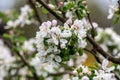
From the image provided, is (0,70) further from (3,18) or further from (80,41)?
(80,41)

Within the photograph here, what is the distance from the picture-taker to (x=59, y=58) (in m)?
2.31

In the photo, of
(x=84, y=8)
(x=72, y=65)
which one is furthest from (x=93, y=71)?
(x=72, y=65)

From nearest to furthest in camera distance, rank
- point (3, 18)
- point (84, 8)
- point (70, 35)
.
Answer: point (70, 35)
point (84, 8)
point (3, 18)

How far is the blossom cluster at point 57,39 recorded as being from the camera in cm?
223

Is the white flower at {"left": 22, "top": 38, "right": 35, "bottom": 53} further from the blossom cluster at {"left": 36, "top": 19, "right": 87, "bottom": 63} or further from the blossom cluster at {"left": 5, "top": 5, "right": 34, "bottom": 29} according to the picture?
the blossom cluster at {"left": 36, "top": 19, "right": 87, "bottom": 63}

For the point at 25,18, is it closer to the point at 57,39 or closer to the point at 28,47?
the point at 28,47

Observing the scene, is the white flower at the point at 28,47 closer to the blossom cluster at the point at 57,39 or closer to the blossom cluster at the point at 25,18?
the blossom cluster at the point at 25,18

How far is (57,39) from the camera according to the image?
223 cm

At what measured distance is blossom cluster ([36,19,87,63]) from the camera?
87.7 inches

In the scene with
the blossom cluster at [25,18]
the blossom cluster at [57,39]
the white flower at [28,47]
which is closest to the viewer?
the blossom cluster at [57,39]

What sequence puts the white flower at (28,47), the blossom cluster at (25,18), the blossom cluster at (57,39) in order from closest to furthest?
the blossom cluster at (57,39) → the blossom cluster at (25,18) → the white flower at (28,47)

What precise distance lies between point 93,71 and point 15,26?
167 cm

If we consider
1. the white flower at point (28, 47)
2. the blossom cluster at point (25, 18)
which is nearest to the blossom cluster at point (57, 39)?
the blossom cluster at point (25, 18)

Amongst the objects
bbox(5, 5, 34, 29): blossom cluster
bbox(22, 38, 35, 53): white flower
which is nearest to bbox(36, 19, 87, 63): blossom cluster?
bbox(5, 5, 34, 29): blossom cluster
